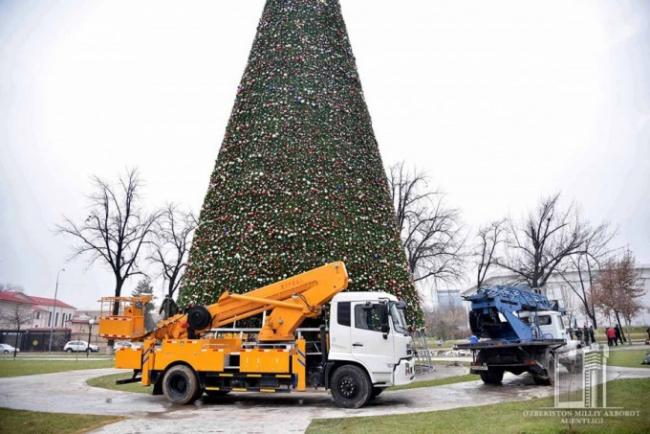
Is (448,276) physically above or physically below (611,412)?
above

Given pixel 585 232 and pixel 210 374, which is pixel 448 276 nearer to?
pixel 585 232

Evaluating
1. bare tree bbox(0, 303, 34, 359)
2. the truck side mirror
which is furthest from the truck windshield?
bare tree bbox(0, 303, 34, 359)

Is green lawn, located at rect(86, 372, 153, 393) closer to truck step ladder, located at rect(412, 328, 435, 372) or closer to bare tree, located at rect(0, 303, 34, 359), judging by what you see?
truck step ladder, located at rect(412, 328, 435, 372)

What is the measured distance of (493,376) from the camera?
47.2 feet

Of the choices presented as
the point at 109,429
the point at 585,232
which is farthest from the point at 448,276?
the point at 109,429

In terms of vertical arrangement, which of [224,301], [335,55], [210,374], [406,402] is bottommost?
[406,402]

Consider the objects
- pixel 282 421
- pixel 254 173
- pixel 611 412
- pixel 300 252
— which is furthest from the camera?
pixel 254 173

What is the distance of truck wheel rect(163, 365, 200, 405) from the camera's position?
1086cm

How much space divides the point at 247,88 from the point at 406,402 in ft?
36.6

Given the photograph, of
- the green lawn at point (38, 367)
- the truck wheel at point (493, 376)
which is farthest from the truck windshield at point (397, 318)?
the green lawn at point (38, 367)

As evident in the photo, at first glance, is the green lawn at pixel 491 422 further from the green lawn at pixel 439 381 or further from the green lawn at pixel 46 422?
the green lawn at pixel 439 381

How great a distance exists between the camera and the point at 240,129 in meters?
15.3

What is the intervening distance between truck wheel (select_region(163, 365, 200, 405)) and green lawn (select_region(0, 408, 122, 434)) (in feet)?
6.63

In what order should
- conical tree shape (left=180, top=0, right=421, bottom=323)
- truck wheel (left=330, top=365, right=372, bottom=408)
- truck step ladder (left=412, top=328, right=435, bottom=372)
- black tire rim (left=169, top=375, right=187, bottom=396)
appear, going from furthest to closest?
truck step ladder (left=412, top=328, right=435, bottom=372), conical tree shape (left=180, top=0, right=421, bottom=323), black tire rim (left=169, top=375, right=187, bottom=396), truck wheel (left=330, top=365, right=372, bottom=408)
